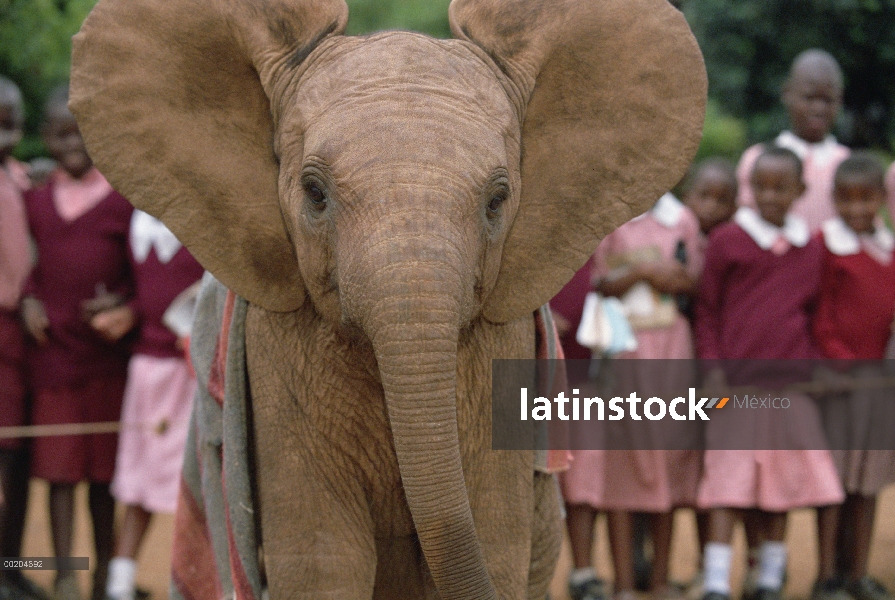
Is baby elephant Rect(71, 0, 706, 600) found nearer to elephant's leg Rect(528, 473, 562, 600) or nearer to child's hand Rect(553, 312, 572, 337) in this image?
elephant's leg Rect(528, 473, 562, 600)

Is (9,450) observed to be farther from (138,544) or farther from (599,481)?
(599,481)

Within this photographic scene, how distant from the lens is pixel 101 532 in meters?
5.78

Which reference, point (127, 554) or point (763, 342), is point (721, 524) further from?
point (127, 554)

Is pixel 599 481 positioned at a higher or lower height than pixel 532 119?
lower

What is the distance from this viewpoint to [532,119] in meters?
3.22

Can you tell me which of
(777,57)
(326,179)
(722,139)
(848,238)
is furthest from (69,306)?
(777,57)

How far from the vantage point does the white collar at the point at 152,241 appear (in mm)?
5512

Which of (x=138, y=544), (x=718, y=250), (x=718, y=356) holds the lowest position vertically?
(x=138, y=544)

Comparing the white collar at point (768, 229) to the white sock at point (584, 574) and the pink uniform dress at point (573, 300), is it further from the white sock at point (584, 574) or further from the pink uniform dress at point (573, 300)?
the white sock at point (584, 574)

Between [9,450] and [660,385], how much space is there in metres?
2.99

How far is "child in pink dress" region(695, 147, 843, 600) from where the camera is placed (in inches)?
219

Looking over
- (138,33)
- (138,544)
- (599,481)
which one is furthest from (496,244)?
(138,544)

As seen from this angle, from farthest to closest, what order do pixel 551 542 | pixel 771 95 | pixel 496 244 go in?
1. pixel 771 95
2. pixel 551 542
3. pixel 496 244

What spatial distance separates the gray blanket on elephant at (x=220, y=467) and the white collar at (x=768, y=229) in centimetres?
232
